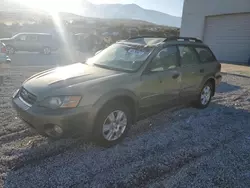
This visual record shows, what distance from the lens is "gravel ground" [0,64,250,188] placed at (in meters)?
2.81

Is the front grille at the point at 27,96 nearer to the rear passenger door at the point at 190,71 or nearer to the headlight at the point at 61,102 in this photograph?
the headlight at the point at 61,102

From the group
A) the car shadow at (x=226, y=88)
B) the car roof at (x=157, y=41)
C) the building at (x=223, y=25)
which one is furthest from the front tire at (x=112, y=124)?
the building at (x=223, y=25)

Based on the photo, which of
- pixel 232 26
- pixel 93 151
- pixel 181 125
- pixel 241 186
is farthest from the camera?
pixel 232 26

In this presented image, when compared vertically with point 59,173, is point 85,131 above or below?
above

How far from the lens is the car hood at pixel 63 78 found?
330 centimetres

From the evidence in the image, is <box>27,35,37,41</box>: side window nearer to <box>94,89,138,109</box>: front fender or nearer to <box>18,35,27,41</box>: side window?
<box>18,35,27,41</box>: side window

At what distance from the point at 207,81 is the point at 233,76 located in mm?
5974

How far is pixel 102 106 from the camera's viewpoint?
329 cm

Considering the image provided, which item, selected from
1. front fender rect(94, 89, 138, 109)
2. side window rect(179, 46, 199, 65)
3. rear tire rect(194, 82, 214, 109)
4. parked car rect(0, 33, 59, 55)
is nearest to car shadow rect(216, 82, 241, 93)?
rear tire rect(194, 82, 214, 109)

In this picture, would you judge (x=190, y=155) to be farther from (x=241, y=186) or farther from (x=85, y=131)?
(x=85, y=131)

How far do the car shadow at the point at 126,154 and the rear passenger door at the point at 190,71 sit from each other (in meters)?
0.58

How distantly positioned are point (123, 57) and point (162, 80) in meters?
0.80

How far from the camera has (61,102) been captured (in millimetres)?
3111

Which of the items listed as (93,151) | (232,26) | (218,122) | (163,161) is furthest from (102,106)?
(232,26)
